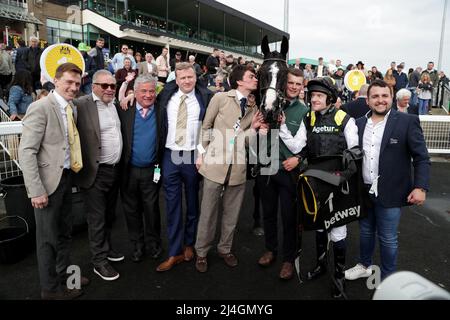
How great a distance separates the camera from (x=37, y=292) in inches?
118

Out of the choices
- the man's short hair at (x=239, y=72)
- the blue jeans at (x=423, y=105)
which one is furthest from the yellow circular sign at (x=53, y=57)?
the blue jeans at (x=423, y=105)

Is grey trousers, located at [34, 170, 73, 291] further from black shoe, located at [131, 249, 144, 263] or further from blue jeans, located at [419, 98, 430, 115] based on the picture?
blue jeans, located at [419, 98, 430, 115]

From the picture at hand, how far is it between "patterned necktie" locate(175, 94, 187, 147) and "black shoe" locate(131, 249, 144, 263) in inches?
54.4

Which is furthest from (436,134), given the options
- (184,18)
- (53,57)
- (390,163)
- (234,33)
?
(234,33)

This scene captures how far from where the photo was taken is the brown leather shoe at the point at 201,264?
3388 millimetres

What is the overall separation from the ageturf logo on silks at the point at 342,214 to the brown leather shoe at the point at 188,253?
1628 mm

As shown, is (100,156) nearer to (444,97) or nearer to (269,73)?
(269,73)

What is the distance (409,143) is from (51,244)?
3.28 metres

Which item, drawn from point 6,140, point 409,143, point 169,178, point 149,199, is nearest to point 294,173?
point 409,143

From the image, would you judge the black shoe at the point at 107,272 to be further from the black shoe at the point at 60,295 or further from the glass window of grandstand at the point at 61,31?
the glass window of grandstand at the point at 61,31

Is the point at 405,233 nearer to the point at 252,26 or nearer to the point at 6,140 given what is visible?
the point at 6,140

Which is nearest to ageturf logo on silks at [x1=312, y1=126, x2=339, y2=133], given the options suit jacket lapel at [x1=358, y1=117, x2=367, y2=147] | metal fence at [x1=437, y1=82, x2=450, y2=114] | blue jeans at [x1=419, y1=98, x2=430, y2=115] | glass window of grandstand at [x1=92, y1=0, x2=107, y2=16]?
suit jacket lapel at [x1=358, y1=117, x2=367, y2=147]

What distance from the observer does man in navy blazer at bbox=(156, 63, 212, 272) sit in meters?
3.35

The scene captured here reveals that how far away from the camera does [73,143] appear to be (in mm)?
2879
